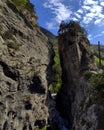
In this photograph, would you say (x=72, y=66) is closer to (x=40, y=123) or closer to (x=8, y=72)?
(x=40, y=123)

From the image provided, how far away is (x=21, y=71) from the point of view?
56.6 metres

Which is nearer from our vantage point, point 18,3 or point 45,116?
point 45,116

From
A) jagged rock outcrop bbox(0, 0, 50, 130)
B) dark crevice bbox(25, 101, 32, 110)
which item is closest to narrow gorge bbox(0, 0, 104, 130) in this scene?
jagged rock outcrop bbox(0, 0, 50, 130)

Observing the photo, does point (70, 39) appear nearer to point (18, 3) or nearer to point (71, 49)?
point (71, 49)

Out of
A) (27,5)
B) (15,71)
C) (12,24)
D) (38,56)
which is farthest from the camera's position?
(27,5)

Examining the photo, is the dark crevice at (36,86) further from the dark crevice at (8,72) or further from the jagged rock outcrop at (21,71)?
the dark crevice at (8,72)

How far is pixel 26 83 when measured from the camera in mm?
57406

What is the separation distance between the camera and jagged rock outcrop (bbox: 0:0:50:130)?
52.5 meters

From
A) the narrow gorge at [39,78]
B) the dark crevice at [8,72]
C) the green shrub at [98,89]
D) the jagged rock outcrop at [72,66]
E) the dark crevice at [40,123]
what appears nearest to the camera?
the green shrub at [98,89]

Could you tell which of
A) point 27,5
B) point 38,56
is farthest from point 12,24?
point 27,5

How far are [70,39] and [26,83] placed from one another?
70.7ft

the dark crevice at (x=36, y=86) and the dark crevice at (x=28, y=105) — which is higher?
the dark crevice at (x=36, y=86)

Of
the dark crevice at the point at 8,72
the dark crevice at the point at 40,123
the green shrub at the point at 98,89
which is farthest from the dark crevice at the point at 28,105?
the green shrub at the point at 98,89

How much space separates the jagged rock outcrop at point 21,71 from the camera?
52.5 meters
